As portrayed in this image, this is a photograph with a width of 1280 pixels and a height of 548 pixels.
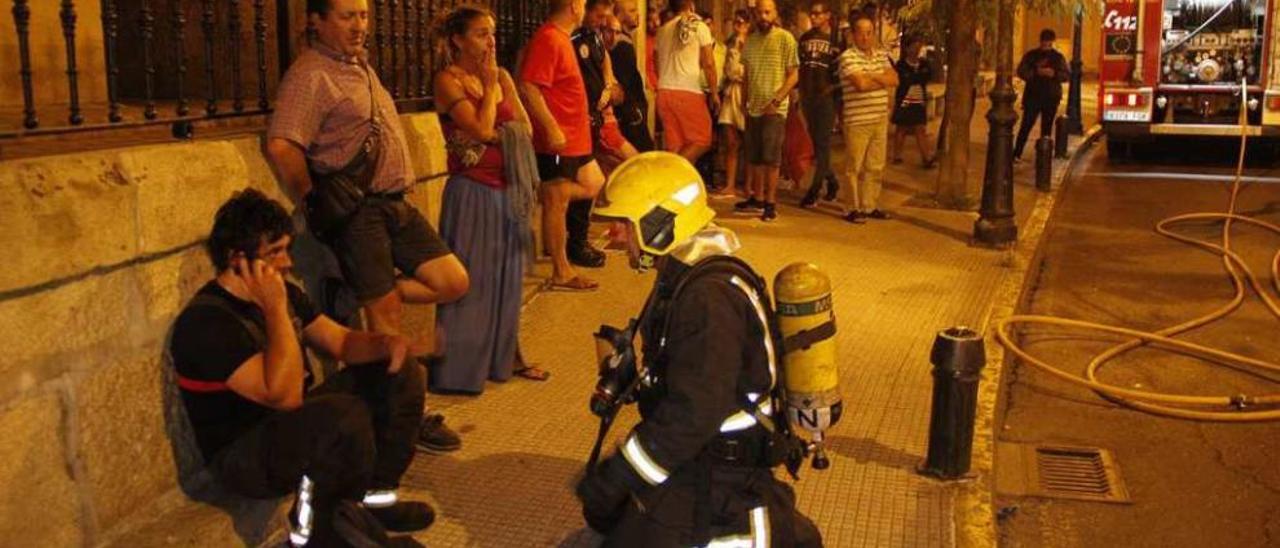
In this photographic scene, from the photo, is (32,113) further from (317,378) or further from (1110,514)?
(1110,514)

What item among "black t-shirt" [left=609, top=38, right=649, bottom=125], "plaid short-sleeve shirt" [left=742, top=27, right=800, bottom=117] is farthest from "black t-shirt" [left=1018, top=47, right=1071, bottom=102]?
"black t-shirt" [left=609, top=38, right=649, bottom=125]

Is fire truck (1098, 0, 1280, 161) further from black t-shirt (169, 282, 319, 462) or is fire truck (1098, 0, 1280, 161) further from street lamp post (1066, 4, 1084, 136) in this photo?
black t-shirt (169, 282, 319, 462)

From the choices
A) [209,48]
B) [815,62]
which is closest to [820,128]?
[815,62]

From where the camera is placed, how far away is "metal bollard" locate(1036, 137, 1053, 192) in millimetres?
13898

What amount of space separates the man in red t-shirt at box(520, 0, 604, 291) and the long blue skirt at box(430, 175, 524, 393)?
3.64 ft

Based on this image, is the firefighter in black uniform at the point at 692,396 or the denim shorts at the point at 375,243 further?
the denim shorts at the point at 375,243

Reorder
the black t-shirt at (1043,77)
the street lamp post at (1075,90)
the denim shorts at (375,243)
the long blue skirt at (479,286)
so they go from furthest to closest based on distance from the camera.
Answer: the street lamp post at (1075,90) → the black t-shirt at (1043,77) → the long blue skirt at (479,286) → the denim shorts at (375,243)

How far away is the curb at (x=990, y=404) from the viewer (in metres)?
4.84

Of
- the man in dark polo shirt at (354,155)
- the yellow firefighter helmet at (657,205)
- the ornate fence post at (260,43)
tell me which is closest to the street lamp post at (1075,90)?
the man in dark polo shirt at (354,155)

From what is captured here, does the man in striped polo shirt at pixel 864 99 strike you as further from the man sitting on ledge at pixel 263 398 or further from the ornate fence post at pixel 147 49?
the man sitting on ledge at pixel 263 398

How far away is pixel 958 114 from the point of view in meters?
12.2

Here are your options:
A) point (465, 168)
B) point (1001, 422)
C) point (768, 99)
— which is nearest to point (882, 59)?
Answer: point (768, 99)

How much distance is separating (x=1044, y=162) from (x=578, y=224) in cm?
728

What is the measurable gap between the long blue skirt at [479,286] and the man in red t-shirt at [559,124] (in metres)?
1.11
